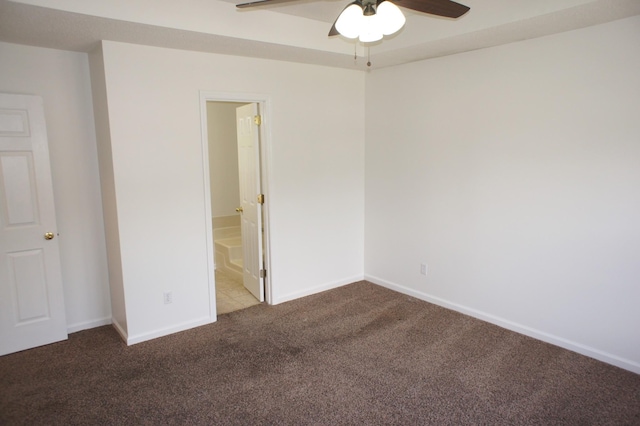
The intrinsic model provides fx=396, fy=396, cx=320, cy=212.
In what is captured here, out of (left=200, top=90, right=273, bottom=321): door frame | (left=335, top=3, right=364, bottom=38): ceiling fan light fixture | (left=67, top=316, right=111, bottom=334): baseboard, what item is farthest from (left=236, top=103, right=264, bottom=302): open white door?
(left=335, top=3, right=364, bottom=38): ceiling fan light fixture

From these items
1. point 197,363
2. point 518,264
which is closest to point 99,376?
point 197,363

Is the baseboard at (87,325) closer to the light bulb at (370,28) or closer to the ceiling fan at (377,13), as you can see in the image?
the ceiling fan at (377,13)

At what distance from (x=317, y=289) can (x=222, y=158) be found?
291 centimetres

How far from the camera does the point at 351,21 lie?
2.08 meters

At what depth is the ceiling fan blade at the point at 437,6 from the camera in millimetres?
2074

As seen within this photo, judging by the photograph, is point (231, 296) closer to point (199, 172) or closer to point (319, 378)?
point (199, 172)

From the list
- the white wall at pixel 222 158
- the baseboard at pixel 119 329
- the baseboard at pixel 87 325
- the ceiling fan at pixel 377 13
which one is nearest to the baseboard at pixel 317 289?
the baseboard at pixel 119 329

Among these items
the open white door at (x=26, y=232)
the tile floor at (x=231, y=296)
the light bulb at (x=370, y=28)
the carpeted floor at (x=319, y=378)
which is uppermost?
the light bulb at (x=370, y=28)

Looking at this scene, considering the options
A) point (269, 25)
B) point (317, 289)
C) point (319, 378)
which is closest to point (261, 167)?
point (269, 25)

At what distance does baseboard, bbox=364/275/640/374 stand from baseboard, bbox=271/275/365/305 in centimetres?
41

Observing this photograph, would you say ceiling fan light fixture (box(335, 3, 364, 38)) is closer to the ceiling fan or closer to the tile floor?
the ceiling fan

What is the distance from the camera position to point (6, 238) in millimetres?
3201

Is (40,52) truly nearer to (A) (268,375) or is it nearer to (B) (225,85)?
(B) (225,85)

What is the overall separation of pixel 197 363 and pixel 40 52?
2.84 meters
